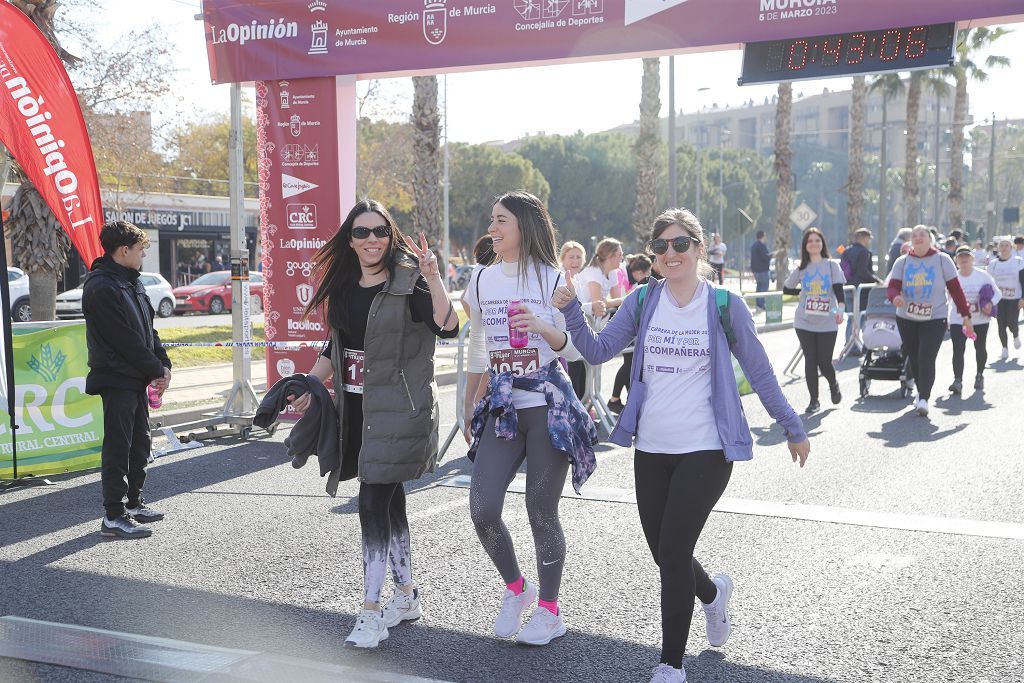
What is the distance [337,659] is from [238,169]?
299 inches

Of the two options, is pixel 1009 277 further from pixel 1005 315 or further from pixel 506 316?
pixel 506 316

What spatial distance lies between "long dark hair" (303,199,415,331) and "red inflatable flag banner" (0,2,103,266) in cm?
352

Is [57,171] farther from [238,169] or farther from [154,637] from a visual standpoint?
[154,637]

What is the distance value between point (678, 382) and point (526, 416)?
26.3 inches

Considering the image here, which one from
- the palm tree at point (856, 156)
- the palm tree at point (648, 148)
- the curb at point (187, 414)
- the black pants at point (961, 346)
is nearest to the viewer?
the curb at point (187, 414)

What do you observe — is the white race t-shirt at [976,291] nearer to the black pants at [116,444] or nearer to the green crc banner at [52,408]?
the green crc banner at [52,408]

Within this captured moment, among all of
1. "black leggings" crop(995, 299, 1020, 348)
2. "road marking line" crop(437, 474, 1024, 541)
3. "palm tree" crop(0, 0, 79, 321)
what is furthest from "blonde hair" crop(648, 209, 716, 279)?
"black leggings" crop(995, 299, 1020, 348)

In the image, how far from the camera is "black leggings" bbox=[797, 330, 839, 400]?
11.0 meters

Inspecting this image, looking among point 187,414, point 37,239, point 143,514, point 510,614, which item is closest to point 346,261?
point 510,614

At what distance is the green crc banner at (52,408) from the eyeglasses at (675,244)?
18.7 ft

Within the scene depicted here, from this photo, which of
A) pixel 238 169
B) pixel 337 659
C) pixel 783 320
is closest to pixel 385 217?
pixel 337 659

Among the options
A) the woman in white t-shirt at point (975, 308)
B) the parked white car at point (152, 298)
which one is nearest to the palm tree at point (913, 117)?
the parked white car at point (152, 298)

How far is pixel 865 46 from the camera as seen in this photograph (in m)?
8.96

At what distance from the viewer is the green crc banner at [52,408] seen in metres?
7.95
